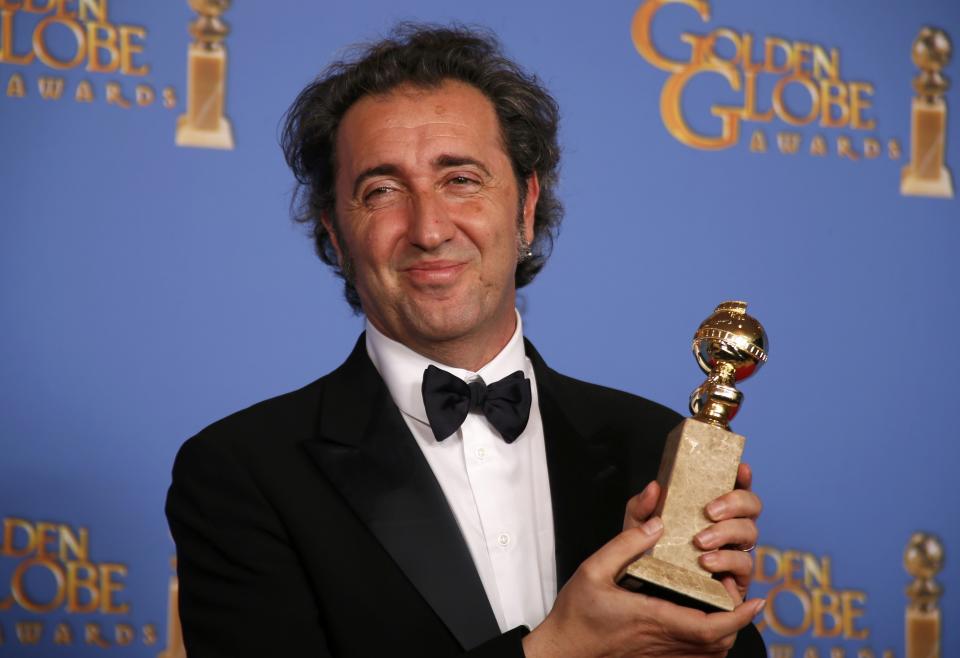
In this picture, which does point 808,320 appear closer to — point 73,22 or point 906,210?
point 906,210

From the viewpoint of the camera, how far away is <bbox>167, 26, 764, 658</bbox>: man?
1.54 metres

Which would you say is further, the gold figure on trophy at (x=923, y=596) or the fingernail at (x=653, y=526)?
the gold figure on trophy at (x=923, y=596)

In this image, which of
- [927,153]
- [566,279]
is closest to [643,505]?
[566,279]


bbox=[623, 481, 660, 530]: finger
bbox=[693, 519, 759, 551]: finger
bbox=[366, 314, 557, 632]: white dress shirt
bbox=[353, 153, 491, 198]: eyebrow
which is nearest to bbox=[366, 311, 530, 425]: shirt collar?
bbox=[366, 314, 557, 632]: white dress shirt

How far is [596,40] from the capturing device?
2.86 metres

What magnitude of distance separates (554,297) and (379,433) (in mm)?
1138

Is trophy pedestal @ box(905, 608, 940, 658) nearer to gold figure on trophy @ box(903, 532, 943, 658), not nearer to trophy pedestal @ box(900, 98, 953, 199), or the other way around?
gold figure on trophy @ box(903, 532, 943, 658)

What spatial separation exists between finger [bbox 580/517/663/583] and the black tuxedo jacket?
0.16 m

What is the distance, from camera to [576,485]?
175 cm

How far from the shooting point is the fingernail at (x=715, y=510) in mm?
1386

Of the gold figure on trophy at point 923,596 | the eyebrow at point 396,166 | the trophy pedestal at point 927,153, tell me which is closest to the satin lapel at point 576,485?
the eyebrow at point 396,166

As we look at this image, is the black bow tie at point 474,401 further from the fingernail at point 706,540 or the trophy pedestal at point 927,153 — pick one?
the trophy pedestal at point 927,153

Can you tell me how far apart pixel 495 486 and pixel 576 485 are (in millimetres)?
118

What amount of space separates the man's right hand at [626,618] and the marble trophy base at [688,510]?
0.05 feet
